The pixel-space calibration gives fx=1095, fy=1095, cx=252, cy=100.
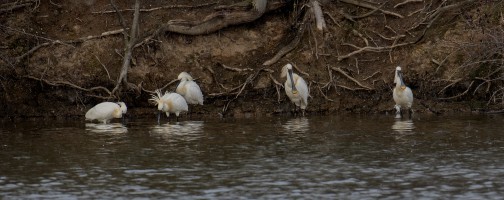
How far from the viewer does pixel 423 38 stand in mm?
25047

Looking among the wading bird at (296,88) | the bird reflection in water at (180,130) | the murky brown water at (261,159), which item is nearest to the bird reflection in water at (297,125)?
the murky brown water at (261,159)

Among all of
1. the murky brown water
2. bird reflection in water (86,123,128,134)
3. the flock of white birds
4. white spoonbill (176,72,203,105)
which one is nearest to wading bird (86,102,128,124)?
the flock of white birds

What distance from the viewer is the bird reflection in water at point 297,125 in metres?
A: 20.3

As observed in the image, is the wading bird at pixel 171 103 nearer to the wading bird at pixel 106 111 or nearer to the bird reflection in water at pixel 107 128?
the wading bird at pixel 106 111

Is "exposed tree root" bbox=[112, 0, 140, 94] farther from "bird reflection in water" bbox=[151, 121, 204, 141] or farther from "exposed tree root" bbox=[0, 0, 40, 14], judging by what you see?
"exposed tree root" bbox=[0, 0, 40, 14]

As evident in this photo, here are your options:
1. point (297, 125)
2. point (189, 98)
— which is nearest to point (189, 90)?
point (189, 98)

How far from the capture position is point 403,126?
20.4m

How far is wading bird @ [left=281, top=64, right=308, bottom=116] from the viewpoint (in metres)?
23.4

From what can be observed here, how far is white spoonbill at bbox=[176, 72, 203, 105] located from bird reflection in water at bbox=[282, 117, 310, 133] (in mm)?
2369

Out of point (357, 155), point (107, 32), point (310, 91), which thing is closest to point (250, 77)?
point (310, 91)

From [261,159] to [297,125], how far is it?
5361mm

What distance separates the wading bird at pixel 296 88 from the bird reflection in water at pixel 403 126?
253 centimetres

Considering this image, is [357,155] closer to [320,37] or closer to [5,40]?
[320,37]

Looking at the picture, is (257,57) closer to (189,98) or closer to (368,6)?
(189,98)
